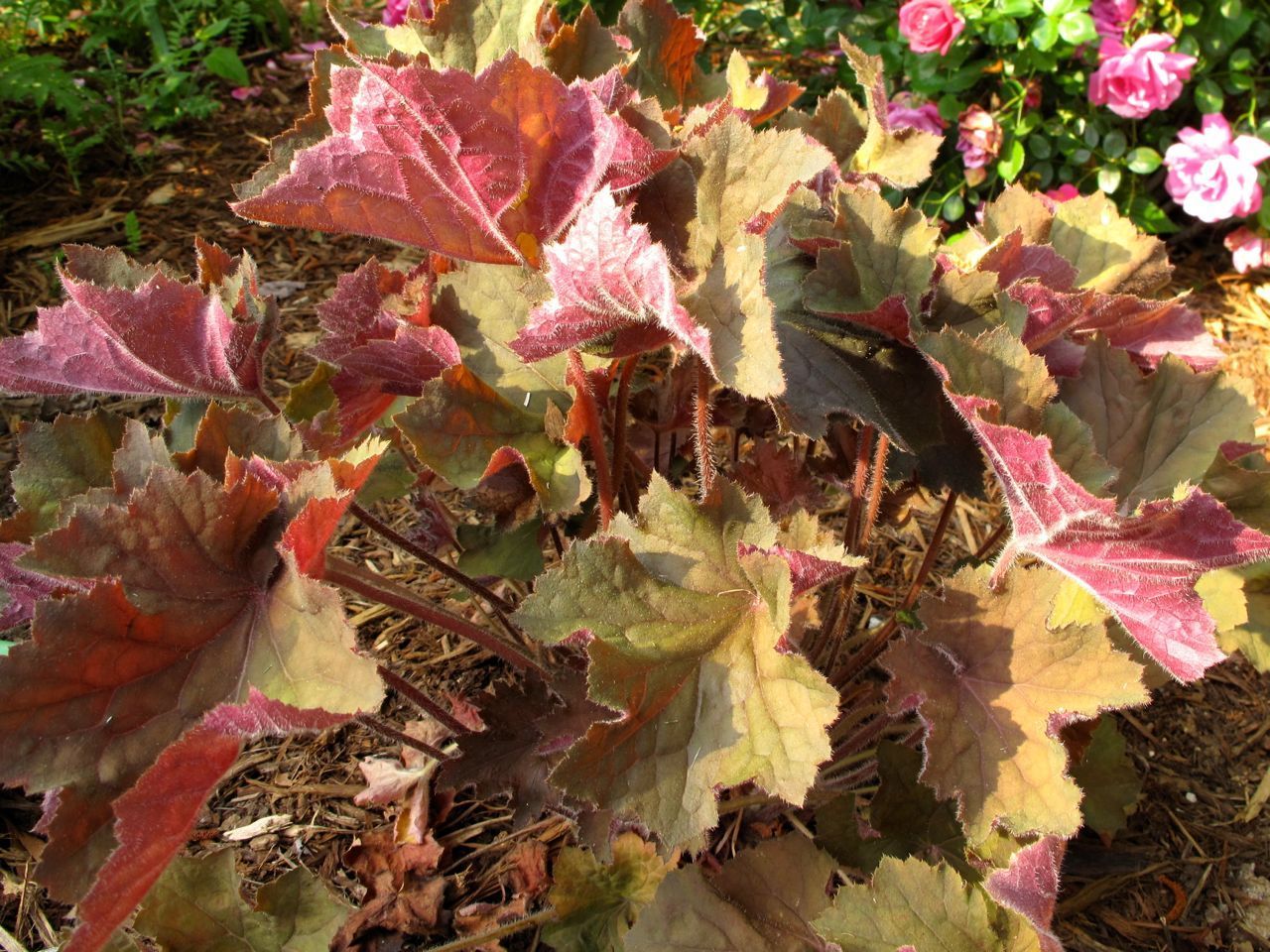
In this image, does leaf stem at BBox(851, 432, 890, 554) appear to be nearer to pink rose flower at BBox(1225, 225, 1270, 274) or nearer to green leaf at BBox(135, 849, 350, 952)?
green leaf at BBox(135, 849, 350, 952)

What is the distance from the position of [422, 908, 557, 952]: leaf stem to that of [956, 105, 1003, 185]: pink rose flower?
8.03 feet

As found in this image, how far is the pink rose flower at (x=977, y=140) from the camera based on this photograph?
9.78 feet

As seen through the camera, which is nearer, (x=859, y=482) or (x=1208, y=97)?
(x=859, y=482)

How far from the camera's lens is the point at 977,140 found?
2998mm

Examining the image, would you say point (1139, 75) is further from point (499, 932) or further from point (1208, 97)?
point (499, 932)

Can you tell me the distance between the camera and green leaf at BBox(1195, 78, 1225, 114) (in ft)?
9.55

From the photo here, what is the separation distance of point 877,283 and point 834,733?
27.3 inches

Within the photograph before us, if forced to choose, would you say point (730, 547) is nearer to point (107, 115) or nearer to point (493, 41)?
point (493, 41)

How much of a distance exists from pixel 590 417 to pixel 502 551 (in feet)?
1.02

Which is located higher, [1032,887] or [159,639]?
[159,639]

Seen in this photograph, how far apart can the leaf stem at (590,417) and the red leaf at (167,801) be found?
1.61ft

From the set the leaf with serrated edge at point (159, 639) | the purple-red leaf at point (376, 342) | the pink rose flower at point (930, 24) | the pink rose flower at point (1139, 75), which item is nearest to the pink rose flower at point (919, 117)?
the pink rose flower at point (930, 24)

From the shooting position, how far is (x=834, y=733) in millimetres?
1567

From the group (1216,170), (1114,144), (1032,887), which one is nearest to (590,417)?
(1032,887)
